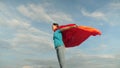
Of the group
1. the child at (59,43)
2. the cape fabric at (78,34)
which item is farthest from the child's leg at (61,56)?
the cape fabric at (78,34)

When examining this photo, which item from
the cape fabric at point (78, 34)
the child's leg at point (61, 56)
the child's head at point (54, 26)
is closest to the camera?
the child's leg at point (61, 56)

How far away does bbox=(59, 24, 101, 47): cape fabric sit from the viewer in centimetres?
1580

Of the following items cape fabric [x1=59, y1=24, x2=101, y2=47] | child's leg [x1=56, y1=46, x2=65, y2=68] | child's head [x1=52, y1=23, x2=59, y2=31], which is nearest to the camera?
child's leg [x1=56, y1=46, x2=65, y2=68]

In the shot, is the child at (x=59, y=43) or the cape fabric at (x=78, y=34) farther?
the cape fabric at (x=78, y=34)

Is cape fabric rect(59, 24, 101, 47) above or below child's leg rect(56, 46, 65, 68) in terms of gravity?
above

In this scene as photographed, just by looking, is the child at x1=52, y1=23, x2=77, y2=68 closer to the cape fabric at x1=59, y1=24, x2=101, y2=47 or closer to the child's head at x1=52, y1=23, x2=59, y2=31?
the child's head at x1=52, y1=23, x2=59, y2=31

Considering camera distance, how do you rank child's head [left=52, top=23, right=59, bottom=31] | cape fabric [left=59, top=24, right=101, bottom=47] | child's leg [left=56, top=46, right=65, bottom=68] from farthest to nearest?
cape fabric [left=59, top=24, right=101, bottom=47], child's head [left=52, top=23, right=59, bottom=31], child's leg [left=56, top=46, right=65, bottom=68]

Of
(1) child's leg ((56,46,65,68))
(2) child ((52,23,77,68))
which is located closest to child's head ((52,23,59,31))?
(2) child ((52,23,77,68))

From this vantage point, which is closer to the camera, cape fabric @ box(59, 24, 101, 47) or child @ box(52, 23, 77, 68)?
child @ box(52, 23, 77, 68)

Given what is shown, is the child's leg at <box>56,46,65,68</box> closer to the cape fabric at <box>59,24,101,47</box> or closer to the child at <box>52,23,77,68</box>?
the child at <box>52,23,77,68</box>

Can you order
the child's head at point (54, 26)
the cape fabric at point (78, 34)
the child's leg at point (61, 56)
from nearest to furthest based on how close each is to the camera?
1. the child's leg at point (61, 56)
2. the child's head at point (54, 26)
3. the cape fabric at point (78, 34)

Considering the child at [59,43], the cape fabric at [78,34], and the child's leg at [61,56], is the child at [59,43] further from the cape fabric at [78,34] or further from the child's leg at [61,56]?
the cape fabric at [78,34]

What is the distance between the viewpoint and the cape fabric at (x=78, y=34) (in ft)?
51.8

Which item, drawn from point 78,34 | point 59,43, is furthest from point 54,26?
point 78,34
